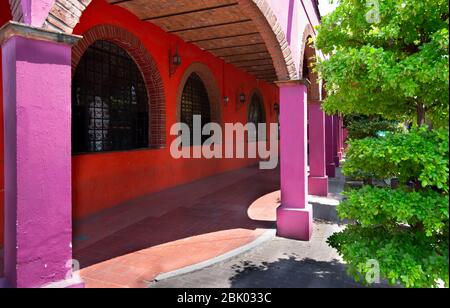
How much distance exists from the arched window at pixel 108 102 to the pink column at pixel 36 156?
3.60 meters

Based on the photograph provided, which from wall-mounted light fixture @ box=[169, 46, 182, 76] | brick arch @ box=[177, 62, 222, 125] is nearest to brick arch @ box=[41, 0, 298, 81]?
wall-mounted light fixture @ box=[169, 46, 182, 76]

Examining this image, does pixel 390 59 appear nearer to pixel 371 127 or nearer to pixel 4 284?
pixel 4 284

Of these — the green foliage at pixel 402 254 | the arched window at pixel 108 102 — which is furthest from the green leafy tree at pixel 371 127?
the green foliage at pixel 402 254

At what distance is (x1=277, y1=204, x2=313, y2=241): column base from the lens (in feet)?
17.5

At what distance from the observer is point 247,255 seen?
4.58 meters

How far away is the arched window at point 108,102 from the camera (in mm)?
6109

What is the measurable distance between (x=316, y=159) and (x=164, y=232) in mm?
5445

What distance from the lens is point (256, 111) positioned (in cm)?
1552

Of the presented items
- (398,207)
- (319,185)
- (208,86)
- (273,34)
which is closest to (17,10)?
(398,207)

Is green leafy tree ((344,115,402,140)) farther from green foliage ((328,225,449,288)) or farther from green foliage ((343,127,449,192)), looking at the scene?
green foliage ((328,225,449,288))

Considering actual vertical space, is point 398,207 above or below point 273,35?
below

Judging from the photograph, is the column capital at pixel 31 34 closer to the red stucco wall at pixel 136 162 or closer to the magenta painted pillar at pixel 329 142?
the red stucco wall at pixel 136 162
